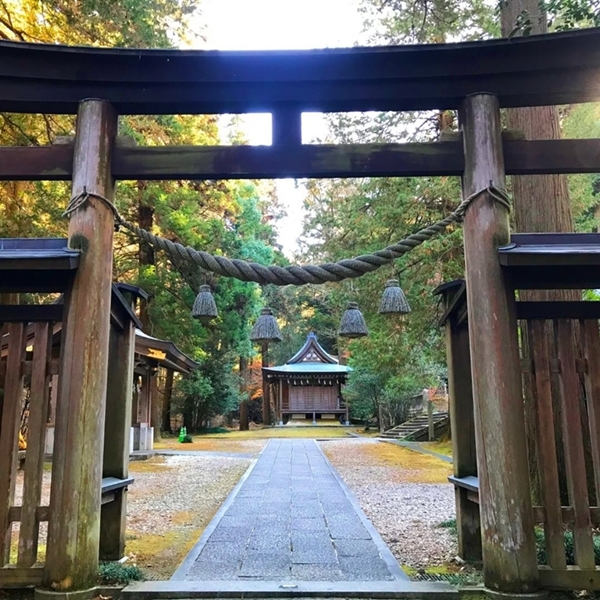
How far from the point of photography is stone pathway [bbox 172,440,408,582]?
3.80 meters

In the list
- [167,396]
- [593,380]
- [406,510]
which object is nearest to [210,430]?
[167,396]

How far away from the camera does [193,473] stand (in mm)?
10469

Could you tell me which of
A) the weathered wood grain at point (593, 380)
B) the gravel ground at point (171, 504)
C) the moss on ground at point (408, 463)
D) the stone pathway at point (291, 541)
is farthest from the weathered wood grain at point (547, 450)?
the moss on ground at point (408, 463)

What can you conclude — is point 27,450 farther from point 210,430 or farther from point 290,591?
point 210,430

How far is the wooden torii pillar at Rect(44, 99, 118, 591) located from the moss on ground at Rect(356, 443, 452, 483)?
22.8ft

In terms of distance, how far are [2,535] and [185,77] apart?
3408mm

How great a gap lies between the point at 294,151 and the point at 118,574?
3.26 meters

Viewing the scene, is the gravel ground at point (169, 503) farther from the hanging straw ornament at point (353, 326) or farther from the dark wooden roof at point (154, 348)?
the hanging straw ornament at point (353, 326)

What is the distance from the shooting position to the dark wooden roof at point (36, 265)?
133 inches

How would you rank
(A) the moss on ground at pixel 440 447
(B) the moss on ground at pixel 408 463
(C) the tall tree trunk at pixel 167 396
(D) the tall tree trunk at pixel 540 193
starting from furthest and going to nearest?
(C) the tall tree trunk at pixel 167 396, (A) the moss on ground at pixel 440 447, (B) the moss on ground at pixel 408 463, (D) the tall tree trunk at pixel 540 193

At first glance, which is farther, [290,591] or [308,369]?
[308,369]

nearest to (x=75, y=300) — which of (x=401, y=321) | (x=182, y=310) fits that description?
(x=401, y=321)

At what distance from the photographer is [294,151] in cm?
395

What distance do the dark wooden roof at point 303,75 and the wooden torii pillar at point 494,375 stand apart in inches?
10.3
